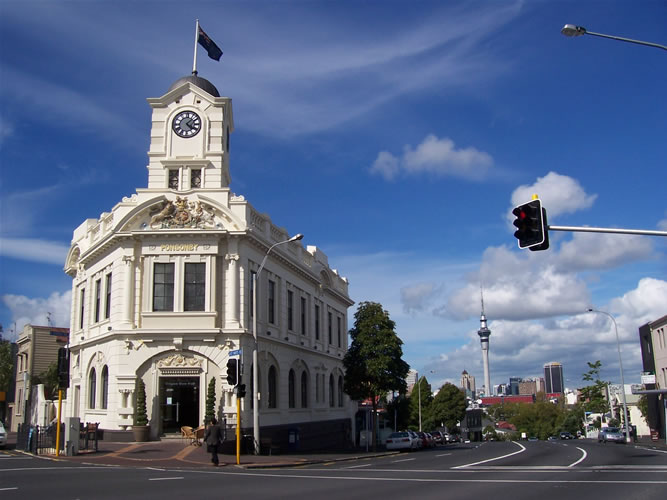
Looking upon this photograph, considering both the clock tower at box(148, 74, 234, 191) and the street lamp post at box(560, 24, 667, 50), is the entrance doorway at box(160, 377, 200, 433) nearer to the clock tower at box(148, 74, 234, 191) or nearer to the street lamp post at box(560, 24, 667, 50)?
the clock tower at box(148, 74, 234, 191)

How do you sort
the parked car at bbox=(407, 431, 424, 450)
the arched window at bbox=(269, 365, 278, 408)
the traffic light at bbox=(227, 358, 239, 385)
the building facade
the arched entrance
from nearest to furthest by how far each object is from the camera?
the traffic light at bbox=(227, 358, 239, 385), the arched entrance, the arched window at bbox=(269, 365, 278, 408), the parked car at bbox=(407, 431, 424, 450), the building facade

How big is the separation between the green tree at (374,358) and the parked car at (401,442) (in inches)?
101

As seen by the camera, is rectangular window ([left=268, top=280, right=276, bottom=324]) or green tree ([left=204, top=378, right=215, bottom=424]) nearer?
green tree ([left=204, top=378, right=215, bottom=424])

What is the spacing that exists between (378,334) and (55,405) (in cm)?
2129

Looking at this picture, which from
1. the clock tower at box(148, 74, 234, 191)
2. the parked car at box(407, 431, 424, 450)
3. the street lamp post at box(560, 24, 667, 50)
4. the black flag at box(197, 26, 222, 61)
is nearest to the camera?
the street lamp post at box(560, 24, 667, 50)

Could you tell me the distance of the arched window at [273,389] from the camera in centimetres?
3631

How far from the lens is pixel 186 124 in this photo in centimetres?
3653

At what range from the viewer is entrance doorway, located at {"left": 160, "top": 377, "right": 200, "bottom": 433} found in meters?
31.2

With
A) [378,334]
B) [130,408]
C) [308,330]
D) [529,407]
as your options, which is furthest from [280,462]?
[529,407]

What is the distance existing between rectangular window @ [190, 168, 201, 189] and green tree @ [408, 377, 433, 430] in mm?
54114

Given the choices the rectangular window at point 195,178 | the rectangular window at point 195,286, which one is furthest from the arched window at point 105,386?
the rectangular window at point 195,178

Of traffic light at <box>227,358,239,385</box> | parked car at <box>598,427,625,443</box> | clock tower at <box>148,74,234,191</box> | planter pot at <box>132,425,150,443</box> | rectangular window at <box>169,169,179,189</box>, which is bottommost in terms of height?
parked car at <box>598,427,625,443</box>

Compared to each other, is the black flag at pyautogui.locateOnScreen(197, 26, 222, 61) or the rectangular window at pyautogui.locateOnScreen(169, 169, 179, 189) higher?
the black flag at pyautogui.locateOnScreen(197, 26, 222, 61)

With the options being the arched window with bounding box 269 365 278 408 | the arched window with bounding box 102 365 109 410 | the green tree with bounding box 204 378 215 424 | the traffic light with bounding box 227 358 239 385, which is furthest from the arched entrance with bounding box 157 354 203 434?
the traffic light with bounding box 227 358 239 385
